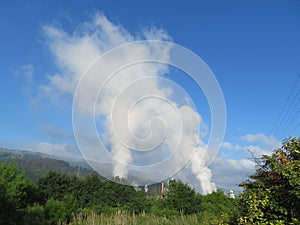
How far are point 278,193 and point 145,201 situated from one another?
24.1 m

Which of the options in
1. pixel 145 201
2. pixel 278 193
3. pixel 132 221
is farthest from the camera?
pixel 145 201

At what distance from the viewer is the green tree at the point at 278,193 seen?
3.77 meters

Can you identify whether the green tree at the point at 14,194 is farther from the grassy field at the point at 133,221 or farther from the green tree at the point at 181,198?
the green tree at the point at 181,198

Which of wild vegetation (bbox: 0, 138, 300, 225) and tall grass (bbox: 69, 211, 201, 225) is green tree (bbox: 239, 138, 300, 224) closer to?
wild vegetation (bbox: 0, 138, 300, 225)

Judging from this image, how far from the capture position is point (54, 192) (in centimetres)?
2666

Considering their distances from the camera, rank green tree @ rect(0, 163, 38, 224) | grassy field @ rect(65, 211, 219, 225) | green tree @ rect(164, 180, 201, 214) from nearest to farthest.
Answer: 1. green tree @ rect(0, 163, 38, 224)
2. grassy field @ rect(65, 211, 219, 225)
3. green tree @ rect(164, 180, 201, 214)

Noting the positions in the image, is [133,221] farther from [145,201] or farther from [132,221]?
[145,201]

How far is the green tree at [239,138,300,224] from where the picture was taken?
377 centimetres

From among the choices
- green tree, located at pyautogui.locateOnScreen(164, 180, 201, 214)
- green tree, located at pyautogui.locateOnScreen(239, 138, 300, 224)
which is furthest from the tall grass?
green tree, located at pyautogui.locateOnScreen(239, 138, 300, 224)

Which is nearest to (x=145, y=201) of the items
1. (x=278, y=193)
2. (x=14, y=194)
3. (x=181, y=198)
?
(x=181, y=198)

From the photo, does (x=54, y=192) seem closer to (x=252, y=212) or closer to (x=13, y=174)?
(x=13, y=174)

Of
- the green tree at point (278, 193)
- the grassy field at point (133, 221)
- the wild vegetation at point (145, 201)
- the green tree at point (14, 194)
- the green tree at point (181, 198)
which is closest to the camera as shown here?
the green tree at point (278, 193)

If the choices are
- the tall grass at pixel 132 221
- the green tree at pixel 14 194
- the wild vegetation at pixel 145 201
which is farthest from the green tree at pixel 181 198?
the green tree at pixel 14 194

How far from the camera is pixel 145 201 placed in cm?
2714
